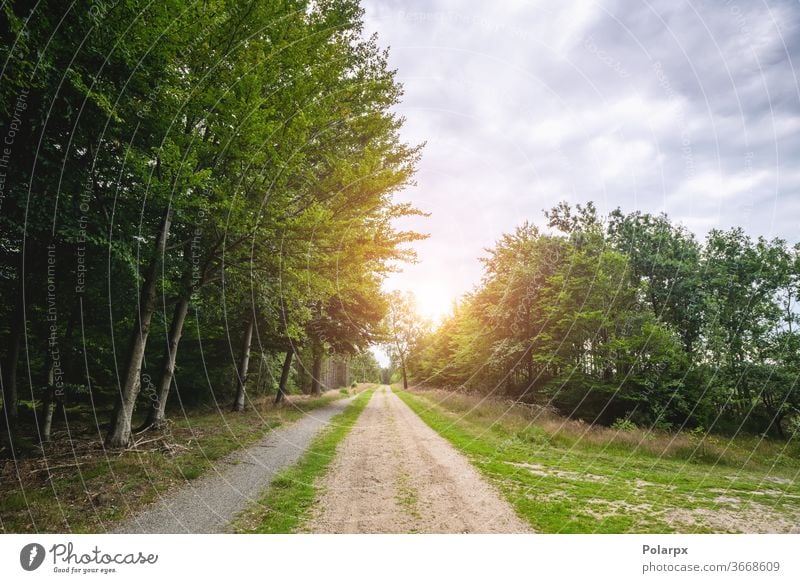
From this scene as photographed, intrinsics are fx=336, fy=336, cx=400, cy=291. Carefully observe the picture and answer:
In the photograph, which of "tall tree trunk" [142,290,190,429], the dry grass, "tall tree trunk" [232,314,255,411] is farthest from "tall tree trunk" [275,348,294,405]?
the dry grass

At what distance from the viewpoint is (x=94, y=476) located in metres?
6.95

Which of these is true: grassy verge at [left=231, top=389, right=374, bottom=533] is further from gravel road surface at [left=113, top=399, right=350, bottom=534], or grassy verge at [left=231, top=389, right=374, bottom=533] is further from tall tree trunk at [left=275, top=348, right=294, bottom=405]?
tall tree trunk at [left=275, top=348, right=294, bottom=405]

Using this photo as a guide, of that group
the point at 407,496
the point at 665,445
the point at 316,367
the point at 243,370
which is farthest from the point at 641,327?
the point at 316,367

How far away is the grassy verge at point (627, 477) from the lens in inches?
223

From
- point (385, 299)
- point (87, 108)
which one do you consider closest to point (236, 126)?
point (87, 108)

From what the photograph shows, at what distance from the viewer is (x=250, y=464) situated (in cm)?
890

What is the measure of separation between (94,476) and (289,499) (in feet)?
14.0

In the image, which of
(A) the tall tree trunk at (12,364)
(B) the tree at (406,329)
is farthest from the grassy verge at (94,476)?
(B) the tree at (406,329)

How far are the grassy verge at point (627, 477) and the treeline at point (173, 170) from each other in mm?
8171

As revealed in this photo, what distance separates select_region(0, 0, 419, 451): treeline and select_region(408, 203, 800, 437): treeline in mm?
13162

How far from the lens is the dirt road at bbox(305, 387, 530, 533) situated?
5.32 metres
